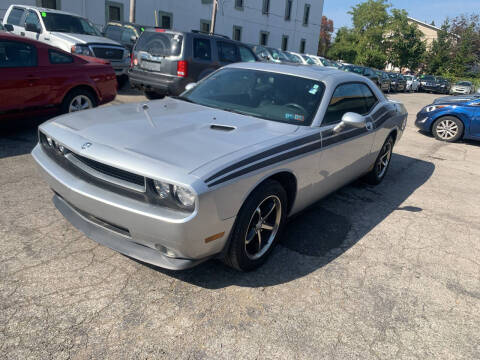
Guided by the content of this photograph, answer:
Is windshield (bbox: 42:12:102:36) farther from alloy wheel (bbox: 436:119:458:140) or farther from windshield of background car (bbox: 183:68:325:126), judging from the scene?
alloy wheel (bbox: 436:119:458:140)

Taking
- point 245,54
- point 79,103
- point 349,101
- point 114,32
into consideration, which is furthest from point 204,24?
point 349,101

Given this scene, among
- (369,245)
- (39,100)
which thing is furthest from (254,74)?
(39,100)

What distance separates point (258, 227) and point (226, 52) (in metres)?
7.87

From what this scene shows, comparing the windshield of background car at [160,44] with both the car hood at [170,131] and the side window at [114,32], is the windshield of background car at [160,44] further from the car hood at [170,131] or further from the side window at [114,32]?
the side window at [114,32]

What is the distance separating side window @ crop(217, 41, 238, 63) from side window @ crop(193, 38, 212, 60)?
0.40 metres

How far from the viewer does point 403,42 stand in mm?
43469

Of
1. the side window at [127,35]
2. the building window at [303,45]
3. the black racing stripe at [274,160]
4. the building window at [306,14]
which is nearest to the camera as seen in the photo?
the black racing stripe at [274,160]

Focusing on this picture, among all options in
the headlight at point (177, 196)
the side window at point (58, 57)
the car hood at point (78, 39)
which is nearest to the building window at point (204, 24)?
the car hood at point (78, 39)

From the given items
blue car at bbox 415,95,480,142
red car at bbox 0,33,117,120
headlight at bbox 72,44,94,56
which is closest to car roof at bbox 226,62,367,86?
red car at bbox 0,33,117,120

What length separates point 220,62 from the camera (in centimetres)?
962

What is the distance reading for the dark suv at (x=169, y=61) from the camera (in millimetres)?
8508

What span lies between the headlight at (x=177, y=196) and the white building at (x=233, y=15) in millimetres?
19729

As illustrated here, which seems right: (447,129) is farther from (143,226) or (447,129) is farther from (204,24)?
(204,24)

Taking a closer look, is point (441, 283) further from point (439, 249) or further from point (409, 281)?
point (439, 249)
